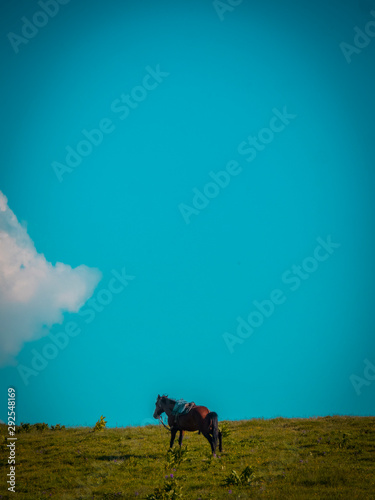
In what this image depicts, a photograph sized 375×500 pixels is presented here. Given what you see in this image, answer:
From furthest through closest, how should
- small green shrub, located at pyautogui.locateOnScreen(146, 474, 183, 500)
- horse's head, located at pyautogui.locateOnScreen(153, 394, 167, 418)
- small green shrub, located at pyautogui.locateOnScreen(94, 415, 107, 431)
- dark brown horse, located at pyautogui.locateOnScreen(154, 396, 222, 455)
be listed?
small green shrub, located at pyautogui.locateOnScreen(94, 415, 107, 431) → horse's head, located at pyautogui.locateOnScreen(153, 394, 167, 418) → dark brown horse, located at pyautogui.locateOnScreen(154, 396, 222, 455) → small green shrub, located at pyautogui.locateOnScreen(146, 474, 183, 500)

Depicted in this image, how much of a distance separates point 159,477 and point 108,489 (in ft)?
7.33

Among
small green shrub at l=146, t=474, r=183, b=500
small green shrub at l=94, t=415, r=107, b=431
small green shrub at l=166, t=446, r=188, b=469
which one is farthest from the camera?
small green shrub at l=94, t=415, r=107, b=431

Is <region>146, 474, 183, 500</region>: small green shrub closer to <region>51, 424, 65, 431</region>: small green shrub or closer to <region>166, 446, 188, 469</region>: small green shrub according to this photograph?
<region>166, 446, 188, 469</region>: small green shrub

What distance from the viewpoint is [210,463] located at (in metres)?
19.0

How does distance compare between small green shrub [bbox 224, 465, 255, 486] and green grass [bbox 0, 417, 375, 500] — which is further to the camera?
small green shrub [bbox 224, 465, 255, 486]

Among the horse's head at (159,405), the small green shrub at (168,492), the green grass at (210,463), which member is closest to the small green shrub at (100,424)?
the green grass at (210,463)

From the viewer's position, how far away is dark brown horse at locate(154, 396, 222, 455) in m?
20.2

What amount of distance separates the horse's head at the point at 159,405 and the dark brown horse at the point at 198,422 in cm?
9

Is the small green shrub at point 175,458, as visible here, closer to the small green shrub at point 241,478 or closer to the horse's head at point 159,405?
the small green shrub at point 241,478

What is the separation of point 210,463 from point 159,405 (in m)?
5.37

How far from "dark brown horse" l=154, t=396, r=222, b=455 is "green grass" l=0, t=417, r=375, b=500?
3.22 ft

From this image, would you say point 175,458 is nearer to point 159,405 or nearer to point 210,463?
point 210,463

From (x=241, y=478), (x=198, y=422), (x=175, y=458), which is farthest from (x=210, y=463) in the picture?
(x=241, y=478)

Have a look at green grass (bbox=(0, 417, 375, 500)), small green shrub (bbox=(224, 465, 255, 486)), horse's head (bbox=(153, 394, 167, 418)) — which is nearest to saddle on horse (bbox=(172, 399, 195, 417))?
horse's head (bbox=(153, 394, 167, 418))
